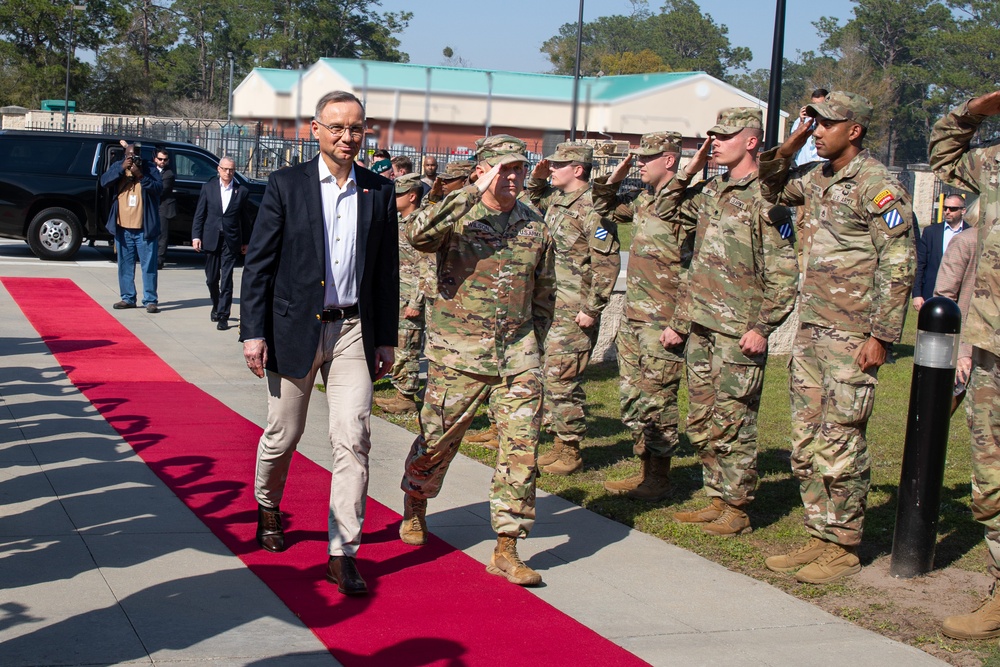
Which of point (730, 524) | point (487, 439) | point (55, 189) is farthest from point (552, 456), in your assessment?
point (55, 189)

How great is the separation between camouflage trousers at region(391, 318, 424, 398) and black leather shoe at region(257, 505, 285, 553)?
12.7 feet

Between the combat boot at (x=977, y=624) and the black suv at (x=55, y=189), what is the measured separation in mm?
14245

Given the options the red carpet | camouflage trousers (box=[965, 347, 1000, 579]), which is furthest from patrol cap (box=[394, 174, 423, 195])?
camouflage trousers (box=[965, 347, 1000, 579])

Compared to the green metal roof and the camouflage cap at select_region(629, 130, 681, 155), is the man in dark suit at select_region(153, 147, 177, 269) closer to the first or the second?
the camouflage cap at select_region(629, 130, 681, 155)

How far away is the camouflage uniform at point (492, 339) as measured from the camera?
531 centimetres

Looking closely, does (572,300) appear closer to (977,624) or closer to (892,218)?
(892,218)

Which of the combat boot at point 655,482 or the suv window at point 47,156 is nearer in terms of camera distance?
the combat boot at point 655,482

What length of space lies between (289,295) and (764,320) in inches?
104

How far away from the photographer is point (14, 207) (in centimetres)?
1786

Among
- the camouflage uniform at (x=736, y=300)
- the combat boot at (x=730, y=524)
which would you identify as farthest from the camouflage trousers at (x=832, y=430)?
the combat boot at (x=730, y=524)

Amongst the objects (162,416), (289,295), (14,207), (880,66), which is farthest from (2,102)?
(289,295)

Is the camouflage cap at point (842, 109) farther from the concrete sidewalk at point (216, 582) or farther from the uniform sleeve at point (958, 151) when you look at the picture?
the concrete sidewalk at point (216, 582)

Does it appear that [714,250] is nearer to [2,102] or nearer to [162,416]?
[162,416]

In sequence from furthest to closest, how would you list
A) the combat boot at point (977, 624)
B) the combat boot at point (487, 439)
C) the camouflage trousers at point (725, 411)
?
1. the combat boot at point (487, 439)
2. the camouflage trousers at point (725, 411)
3. the combat boot at point (977, 624)
